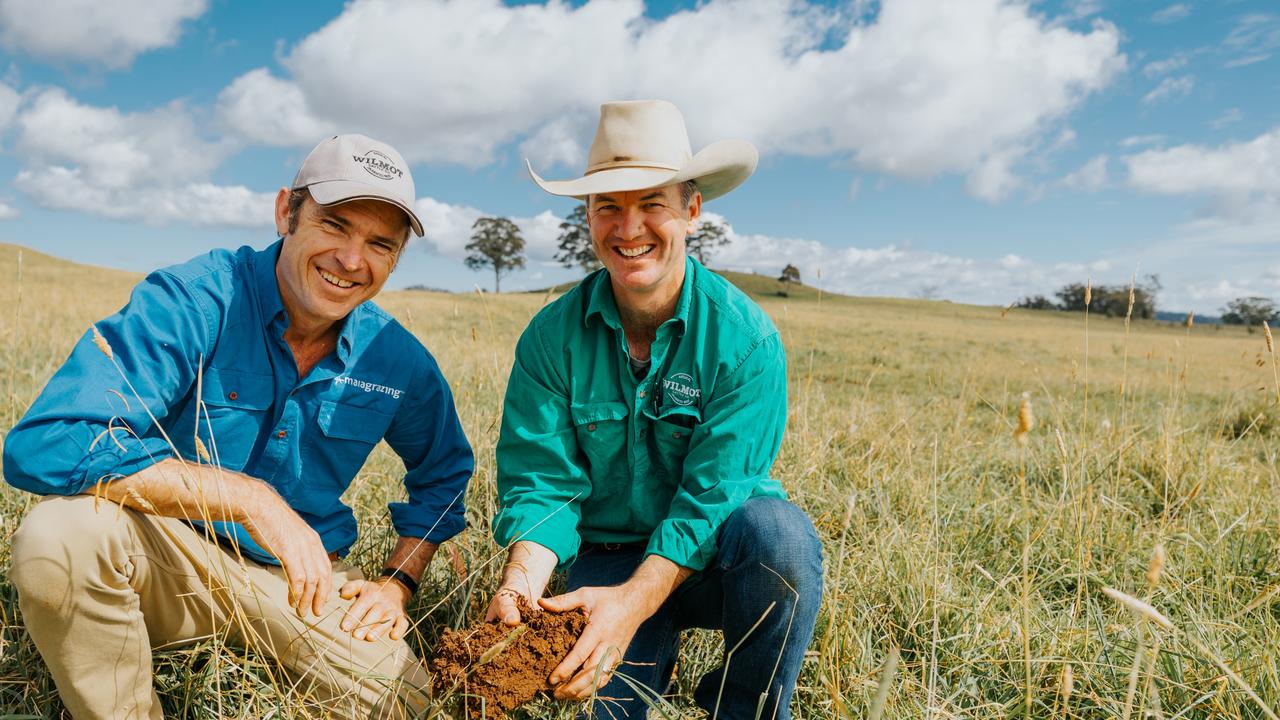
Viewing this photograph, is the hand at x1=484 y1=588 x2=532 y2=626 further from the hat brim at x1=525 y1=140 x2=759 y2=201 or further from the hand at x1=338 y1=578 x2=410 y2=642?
the hat brim at x1=525 y1=140 x2=759 y2=201

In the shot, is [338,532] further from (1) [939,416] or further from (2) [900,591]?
(1) [939,416]

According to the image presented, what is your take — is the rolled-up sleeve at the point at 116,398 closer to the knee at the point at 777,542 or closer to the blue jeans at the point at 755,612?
the blue jeans at the point at 755,612

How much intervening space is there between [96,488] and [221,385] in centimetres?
62

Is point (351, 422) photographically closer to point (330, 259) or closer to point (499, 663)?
point (330, 259)

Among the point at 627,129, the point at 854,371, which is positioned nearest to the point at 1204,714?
the point at 627,129

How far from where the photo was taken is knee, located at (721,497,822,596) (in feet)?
7.71

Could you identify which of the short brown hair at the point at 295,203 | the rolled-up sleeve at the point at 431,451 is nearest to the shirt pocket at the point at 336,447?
the rolled-up sleeve at the point at 431,451

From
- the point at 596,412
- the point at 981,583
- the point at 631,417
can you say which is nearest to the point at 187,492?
the point at 596,412

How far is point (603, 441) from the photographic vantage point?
9.43ft

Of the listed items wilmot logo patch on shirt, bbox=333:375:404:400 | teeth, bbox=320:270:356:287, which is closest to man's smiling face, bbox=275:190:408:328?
teeth, bbox=320:270:356:287

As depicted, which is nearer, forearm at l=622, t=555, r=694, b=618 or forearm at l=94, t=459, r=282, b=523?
forearm at l=94, t=459, r=282, b=523

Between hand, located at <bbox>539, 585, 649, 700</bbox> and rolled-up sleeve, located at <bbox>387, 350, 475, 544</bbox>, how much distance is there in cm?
87

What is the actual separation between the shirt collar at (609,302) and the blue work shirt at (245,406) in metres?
0.72

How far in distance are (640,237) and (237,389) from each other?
61.5 inches
